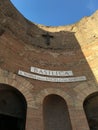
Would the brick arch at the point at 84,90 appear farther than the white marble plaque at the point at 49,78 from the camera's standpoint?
No

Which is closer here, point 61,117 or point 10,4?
point 61,117

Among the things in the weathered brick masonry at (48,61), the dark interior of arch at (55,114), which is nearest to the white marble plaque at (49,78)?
the weathered brick masonry at (48,61)

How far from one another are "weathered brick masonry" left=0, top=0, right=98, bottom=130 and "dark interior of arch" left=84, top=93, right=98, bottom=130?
0.31 metres

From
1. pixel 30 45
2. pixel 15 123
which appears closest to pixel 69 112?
pixel 15 123

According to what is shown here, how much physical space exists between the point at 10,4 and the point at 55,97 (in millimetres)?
6393

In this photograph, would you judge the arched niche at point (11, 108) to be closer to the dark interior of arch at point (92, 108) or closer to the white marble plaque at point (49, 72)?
the white marble plaque at point (49, 72)

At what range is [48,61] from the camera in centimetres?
971

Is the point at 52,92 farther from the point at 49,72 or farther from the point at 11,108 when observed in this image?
the point at 11,108

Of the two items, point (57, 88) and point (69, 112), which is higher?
point (57, 88)

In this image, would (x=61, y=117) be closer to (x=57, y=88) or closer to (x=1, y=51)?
(x=57, y=88)

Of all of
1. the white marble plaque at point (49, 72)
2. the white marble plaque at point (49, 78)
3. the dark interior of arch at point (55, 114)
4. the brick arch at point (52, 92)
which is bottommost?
the dark interior of arch at point (55, 114)

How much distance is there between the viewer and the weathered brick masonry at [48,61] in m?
7.07

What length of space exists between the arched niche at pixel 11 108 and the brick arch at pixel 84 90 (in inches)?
91.7

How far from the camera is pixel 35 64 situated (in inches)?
361
